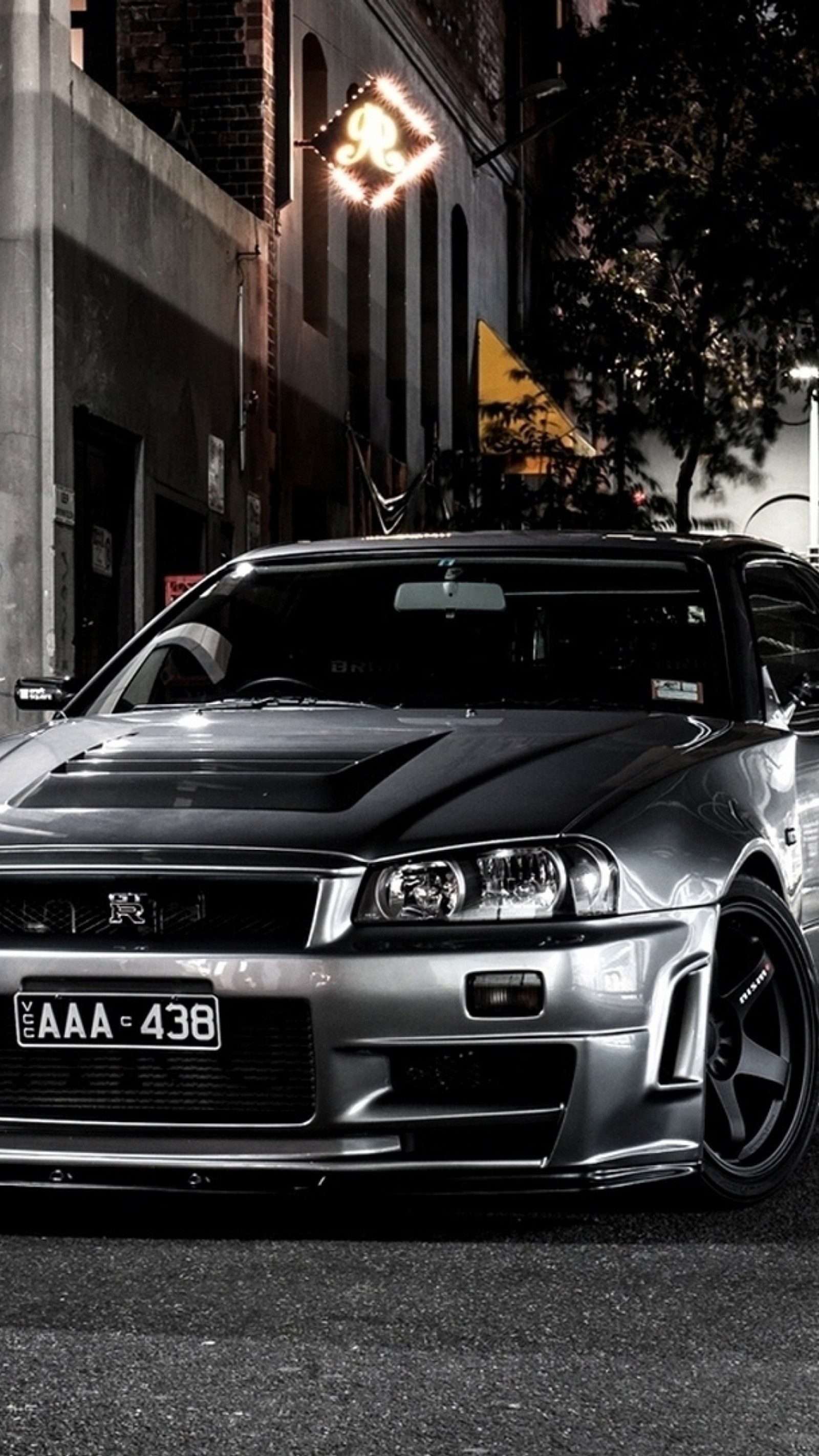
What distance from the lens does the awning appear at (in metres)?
25.2

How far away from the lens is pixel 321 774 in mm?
5508

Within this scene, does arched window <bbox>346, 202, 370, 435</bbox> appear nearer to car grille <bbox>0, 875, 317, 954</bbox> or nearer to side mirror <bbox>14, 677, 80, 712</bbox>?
A: side mirror <bbox>14, 677, 80, 712</bbox>

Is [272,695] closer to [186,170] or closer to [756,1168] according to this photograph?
[756,1168]

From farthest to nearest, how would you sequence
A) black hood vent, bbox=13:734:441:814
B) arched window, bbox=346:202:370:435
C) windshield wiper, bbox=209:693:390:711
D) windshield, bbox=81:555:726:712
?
arched window, bbox=346:202:370:435, windshield, bbox=81:555:726:712, windshield wiper, bbox=209:693:390:711, black hood vent, bbox=13:734:441:814

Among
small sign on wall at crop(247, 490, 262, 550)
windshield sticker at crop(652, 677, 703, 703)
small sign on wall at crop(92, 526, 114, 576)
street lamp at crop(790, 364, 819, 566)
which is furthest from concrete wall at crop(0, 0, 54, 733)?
street lamp at crop(790, 364, 819, 566)

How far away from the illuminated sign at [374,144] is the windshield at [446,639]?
14939 millimetres

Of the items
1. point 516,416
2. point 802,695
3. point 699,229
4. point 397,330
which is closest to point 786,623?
point 802,695

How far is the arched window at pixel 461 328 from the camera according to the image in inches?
1166

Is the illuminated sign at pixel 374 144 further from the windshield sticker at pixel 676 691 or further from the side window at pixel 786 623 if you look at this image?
the windshield sticker at pixel 676 691

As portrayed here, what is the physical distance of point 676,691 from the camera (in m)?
6.43

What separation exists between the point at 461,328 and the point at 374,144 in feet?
25.1

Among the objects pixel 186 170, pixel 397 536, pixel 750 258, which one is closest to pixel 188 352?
pixel 186 170

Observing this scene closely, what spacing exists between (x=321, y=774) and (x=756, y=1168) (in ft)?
3.89

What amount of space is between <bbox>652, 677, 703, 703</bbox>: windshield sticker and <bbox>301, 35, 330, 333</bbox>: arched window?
1595cm
